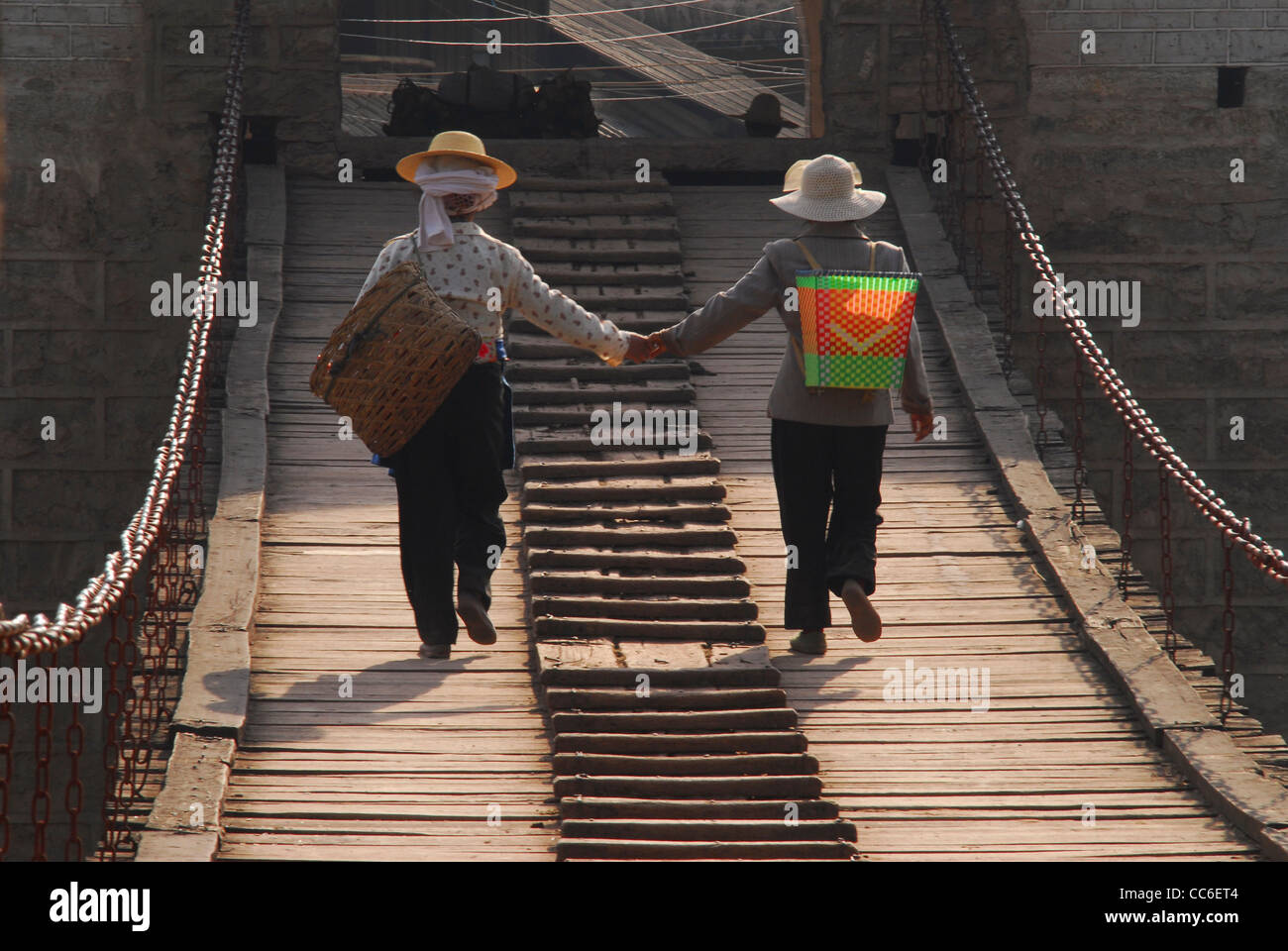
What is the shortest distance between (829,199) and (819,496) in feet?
3.38

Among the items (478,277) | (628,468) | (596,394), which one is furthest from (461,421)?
(596,394)

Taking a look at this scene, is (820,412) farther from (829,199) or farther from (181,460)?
(181,460)

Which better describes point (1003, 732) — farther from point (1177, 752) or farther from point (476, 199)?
point (476, 199)

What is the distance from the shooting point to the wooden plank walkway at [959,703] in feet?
17.3

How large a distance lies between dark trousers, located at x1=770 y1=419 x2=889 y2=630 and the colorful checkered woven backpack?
9.2 inches

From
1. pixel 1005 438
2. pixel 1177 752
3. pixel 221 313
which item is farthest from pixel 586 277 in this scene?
pixel 1177 752

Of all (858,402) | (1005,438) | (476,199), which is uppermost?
(476,199)

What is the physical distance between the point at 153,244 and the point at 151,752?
5986mm

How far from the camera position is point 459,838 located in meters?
5.01

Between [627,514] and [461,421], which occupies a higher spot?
[461,421]

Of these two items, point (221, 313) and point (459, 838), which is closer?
point (459, 838)

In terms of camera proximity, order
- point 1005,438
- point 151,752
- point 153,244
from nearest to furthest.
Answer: point 151,752
point 1005,438
point 153,244

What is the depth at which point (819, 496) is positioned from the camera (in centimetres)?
625

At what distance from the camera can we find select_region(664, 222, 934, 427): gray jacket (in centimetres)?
617
